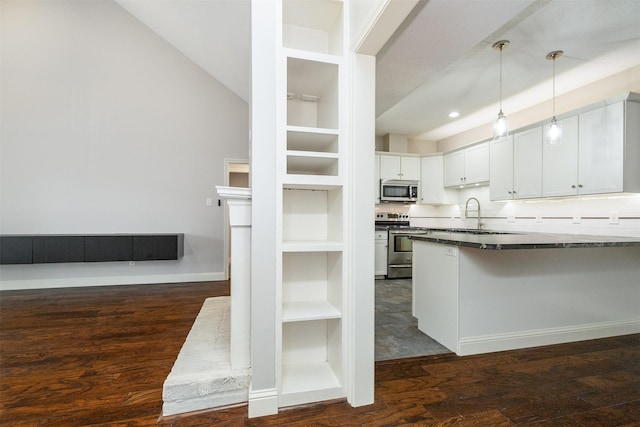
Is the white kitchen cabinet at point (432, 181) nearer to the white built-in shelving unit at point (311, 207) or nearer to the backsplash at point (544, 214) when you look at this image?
the backsplash at point (544, 214)

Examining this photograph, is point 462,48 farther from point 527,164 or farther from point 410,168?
point 410,168

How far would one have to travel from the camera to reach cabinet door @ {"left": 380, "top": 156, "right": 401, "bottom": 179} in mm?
5098

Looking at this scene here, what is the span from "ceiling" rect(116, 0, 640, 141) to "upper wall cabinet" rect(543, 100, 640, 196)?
0.53 m

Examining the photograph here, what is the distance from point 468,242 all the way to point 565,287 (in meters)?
1.20

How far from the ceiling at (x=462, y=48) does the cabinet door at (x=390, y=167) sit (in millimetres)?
556

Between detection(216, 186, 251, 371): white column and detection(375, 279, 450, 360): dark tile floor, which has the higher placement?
detection(216, 186, 251, 371): white column

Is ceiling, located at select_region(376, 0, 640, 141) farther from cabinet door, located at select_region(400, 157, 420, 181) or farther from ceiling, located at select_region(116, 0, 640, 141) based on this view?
cabinet door, located at select_region(400, 157, 420, 181)

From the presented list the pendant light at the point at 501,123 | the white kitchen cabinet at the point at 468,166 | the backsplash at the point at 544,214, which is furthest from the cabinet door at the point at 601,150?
the white kitchen cabinet at the point at 468,166

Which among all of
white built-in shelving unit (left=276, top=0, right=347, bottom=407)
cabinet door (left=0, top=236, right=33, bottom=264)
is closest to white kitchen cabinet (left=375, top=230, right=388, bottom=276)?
white built-in shelving unit (left=276, top=0, right=347, bottom=407)

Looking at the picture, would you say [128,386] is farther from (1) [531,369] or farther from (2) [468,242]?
(1) [531,369]

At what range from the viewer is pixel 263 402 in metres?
1.50

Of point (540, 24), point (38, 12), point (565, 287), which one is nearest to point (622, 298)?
point (565, 287)

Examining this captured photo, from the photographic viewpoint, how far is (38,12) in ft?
12.9

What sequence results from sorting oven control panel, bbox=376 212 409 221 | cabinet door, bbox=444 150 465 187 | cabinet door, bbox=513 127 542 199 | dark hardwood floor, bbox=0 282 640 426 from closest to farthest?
dark hardwood floor, bbox=0 282 640 426 → cabinet door, bbox=513 127 542 199 → cabinet door, bbox=444 150 465 187 → oven control panel, bbox=376 212 409 221
